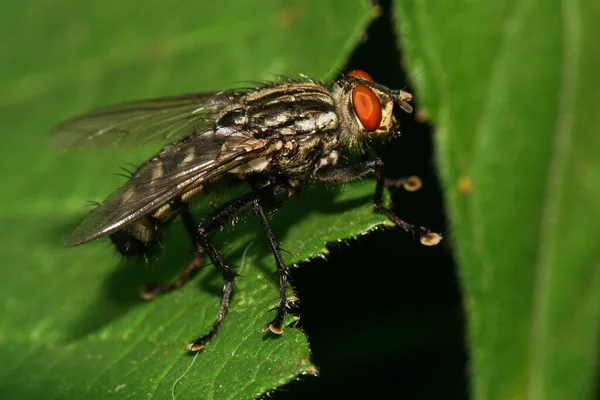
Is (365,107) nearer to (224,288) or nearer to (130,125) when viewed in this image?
(224,288)

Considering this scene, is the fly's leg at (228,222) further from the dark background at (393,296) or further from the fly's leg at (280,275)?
the dark background at (393,296)

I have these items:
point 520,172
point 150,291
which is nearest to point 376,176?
point 520,172

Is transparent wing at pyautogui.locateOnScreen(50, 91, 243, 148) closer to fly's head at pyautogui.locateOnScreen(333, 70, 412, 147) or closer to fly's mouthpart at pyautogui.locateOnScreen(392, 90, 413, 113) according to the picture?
fly's head at pyautogui.locateOnScreen(333, 70, 412, 147)

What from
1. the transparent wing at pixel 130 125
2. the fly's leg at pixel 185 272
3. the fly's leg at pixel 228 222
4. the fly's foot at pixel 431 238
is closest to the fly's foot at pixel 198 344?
the fly's leg at pixel 228 222

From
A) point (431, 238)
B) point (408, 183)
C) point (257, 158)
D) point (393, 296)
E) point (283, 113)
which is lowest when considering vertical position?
point (393, 296)

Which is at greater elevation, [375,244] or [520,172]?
[520,172]

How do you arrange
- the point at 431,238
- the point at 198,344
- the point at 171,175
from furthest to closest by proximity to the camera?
the point at 431,238
the point at 171,175
the point at 198,344
